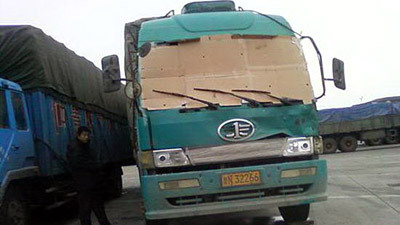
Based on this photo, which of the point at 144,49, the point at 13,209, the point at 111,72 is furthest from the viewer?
the point at 13,209

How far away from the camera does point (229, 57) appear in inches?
253

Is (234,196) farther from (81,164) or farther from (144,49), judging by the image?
(81,164)

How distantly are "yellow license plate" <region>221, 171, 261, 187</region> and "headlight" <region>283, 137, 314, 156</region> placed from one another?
0.47 m

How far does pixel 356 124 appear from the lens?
29016mm

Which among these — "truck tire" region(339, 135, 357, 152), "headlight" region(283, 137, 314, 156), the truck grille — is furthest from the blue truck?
"truck tire" region(339, 135, 357, 152)

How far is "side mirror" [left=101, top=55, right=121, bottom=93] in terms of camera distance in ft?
20.5

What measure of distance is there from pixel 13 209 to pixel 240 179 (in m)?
3.29

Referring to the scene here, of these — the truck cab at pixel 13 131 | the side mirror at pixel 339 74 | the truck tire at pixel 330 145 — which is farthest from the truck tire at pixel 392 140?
the truck cab at pixel 13 131

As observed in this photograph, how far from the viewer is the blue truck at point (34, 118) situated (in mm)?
7062

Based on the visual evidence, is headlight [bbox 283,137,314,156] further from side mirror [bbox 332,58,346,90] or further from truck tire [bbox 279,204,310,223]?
truck tire [bbox 279,204,310,223]

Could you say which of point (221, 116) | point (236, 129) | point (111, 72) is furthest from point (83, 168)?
point (236, 129)

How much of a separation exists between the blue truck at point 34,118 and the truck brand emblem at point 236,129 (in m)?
2.99

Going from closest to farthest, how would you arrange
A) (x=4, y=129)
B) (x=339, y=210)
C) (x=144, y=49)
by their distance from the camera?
(x=144, y=49)
(x=4, y=129)
(x=339, y=210)

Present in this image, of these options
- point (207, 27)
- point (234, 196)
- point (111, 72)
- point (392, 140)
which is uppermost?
point (207, 27)
